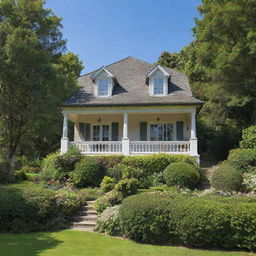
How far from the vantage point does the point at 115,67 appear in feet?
68.7

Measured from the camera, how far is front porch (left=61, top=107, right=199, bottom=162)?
16.1 metres

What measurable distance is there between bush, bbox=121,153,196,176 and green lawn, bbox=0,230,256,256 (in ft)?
23.5

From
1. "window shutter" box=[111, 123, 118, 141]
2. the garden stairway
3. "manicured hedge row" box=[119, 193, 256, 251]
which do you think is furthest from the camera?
"window shutter" box=[111, 123, 118, 141]

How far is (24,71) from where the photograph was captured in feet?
52.9

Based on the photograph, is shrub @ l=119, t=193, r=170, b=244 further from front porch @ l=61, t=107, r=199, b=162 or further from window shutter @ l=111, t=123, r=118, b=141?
window shutter @ l=111, t=123, r=118, b=141

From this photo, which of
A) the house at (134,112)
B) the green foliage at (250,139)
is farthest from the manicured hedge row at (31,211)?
the green foliage at (250,139)

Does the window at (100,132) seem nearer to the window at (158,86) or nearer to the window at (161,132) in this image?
the window at (161,132)

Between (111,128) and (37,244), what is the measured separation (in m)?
12.6

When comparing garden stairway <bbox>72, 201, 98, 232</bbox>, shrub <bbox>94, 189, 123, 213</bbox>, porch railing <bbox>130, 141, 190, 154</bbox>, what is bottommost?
garden stairway <bbox>72, 201, 98, 232</bbox>

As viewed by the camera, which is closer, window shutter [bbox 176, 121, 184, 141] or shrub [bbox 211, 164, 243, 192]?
shrub [bbox 211, 164, 243, 192]

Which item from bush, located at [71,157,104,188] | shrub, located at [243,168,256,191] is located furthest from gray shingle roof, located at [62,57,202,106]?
shrub, located at [243,168,256,191]

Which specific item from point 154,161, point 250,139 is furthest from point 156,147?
point 250,139

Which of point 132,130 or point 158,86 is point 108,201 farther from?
point 158,86

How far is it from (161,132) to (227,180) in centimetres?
751
